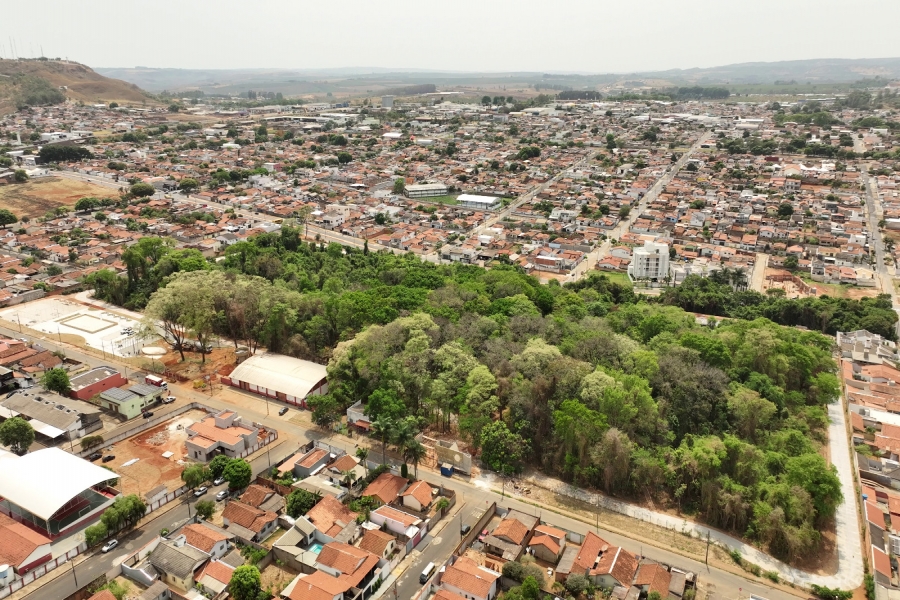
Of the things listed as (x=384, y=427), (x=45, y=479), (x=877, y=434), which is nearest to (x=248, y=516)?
(x=384, y=427)

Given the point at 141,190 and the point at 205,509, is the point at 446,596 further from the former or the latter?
the point at 141,190

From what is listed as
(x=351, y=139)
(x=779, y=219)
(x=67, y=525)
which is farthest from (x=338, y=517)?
(x=351, y=139)

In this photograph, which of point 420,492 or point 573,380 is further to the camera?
point 573,380

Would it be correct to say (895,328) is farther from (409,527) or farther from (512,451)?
(409,527)

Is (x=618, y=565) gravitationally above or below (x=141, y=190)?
below

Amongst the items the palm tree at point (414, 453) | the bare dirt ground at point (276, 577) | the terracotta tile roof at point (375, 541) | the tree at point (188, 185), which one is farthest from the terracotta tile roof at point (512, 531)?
the tree at point (188, 185)

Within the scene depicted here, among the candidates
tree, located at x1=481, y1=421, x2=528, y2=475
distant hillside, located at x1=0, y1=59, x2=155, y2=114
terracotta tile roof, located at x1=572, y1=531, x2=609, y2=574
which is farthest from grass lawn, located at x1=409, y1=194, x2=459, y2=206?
distant hillside, located at x1=0, y1=59, x2=155, y2=114

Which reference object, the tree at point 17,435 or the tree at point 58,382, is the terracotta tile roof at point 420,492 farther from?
the tree at point 58,382
